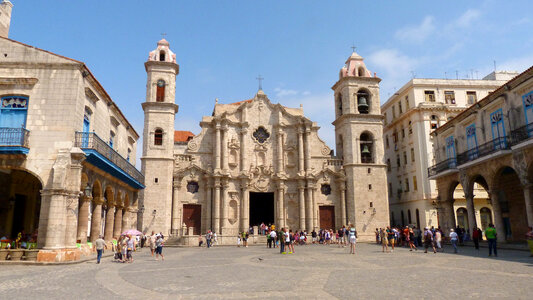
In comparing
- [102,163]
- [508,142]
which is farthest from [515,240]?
[102,163]

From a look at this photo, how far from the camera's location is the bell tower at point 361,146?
35250 millimetres

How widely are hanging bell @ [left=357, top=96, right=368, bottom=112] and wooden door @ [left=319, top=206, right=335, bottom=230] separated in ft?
34.2

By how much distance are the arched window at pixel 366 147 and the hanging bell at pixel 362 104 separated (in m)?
2.60

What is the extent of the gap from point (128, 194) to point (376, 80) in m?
25.9

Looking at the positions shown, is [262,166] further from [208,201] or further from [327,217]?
[327,217]

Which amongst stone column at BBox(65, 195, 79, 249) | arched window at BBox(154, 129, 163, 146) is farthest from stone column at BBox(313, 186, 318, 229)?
stone column at BBox(65, 195, 79, 249)

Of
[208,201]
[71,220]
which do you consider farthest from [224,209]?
[71,220]

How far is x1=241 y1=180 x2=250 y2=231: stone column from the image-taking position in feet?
113

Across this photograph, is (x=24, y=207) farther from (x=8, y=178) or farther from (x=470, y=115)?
(x=470, y=115)

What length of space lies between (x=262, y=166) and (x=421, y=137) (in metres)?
16.1

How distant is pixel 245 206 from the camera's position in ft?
114

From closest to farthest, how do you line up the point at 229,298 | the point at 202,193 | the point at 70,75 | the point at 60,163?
the point at 229,298 → the point at 60,163 → the point at 70,75 → the point at 202,193

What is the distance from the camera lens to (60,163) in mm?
16312

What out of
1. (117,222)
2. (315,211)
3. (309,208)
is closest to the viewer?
(117,222)
